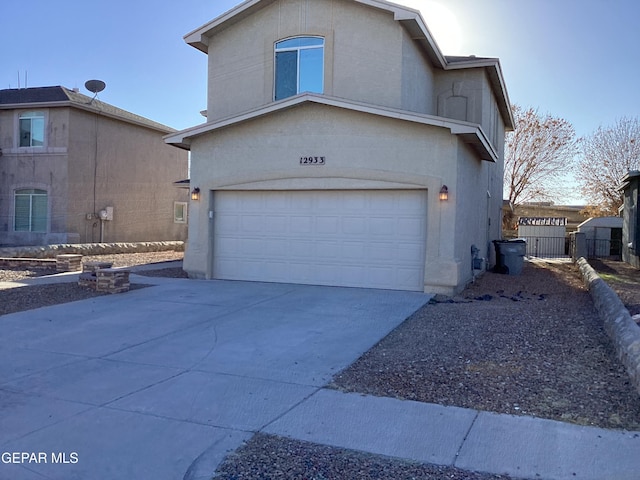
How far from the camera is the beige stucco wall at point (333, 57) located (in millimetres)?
14625

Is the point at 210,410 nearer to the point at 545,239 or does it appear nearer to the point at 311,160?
the point at 311,160

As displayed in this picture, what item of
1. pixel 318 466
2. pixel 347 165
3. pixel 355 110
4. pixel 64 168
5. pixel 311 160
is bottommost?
pixel 318 466

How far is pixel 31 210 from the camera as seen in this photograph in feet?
76.2

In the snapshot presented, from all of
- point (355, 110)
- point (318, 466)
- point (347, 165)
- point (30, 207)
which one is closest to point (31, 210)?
point (30, 207)

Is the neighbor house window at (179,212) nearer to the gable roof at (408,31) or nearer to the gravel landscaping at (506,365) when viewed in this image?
the gable roof at (408,31)

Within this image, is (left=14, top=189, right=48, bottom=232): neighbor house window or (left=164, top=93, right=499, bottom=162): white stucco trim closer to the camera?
(left=164, top=93, right=499, bottom=162): white stucco trim

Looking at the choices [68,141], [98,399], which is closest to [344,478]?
[98,399]

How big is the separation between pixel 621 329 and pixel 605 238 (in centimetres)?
2249

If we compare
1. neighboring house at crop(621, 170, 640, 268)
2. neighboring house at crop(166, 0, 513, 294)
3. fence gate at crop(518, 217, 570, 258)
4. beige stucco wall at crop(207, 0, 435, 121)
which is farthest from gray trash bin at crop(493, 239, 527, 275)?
fence gate at crop(518, 217, 570, 258)

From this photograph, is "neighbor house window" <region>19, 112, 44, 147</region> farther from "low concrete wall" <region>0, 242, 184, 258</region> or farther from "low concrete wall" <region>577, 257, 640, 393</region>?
"low concrete wall" <region>577, 257, 640, 393</region>

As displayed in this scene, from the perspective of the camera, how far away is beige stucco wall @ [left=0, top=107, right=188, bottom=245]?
22.6 m

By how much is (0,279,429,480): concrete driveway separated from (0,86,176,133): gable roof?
552 inches

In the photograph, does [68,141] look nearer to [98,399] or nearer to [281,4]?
[281,4]

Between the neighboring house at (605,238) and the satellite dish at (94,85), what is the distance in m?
22.9
